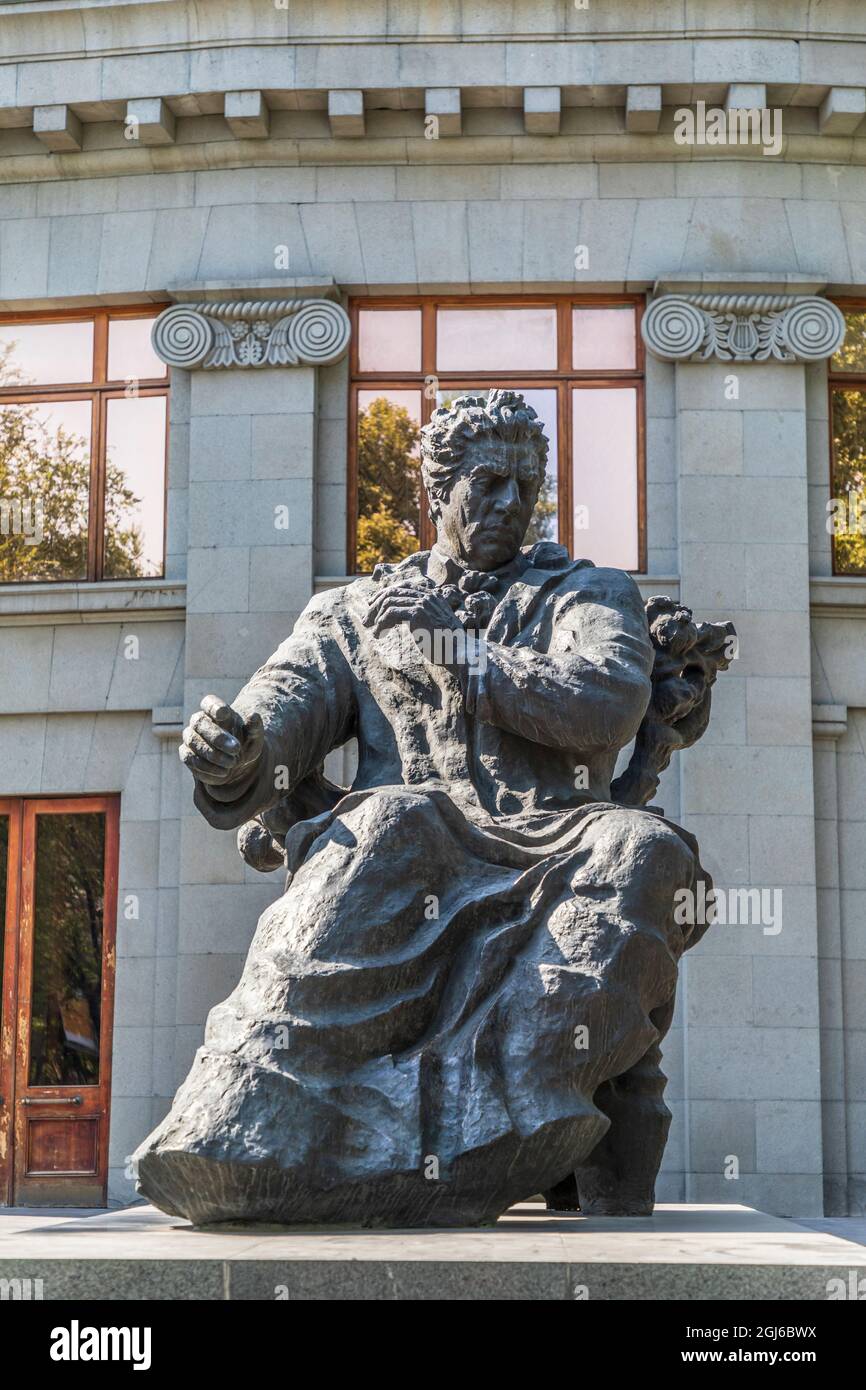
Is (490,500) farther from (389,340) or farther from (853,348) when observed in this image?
(853,348)

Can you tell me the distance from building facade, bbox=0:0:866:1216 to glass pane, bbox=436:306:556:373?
0.02 metres

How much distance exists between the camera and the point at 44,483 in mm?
17422

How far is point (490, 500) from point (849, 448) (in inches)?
389

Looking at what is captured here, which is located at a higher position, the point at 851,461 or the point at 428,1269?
the point at 851,461

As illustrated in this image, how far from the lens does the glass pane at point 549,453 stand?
16.7 meters

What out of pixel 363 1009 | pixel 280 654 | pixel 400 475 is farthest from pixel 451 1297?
pixel 400 475

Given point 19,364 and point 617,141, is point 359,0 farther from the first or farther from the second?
point 19,364

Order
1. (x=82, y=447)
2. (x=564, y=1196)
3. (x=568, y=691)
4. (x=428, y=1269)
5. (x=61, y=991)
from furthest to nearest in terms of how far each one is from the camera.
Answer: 1. (x=82, y=447)
2. (x=61, y=991)
3. (x=564, y=1196)
4. (x=568, y=691)
5. (x=428, y=1269)

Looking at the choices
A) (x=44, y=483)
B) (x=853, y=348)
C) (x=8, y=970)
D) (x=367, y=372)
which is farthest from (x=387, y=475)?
(x=8, y=970)

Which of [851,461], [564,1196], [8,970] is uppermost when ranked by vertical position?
[851,461]

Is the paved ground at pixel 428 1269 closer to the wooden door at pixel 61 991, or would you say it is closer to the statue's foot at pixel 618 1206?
the statue's foot at pixel 618 1206

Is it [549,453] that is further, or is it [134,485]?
[134,485]

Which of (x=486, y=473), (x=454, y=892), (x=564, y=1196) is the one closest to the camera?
(x=454, y=892)

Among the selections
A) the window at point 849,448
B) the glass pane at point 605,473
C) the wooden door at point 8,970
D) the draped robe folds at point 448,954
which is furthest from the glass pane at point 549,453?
the draped robe folds at point 448,954
